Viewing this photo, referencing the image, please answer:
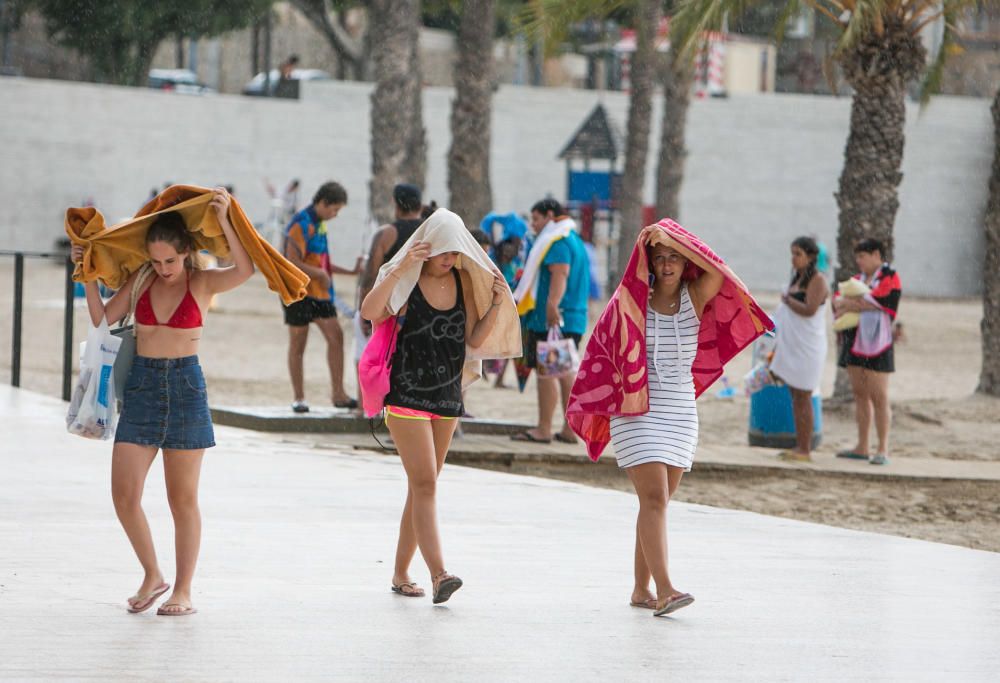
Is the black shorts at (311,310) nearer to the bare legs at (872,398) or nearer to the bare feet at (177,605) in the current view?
the bare legs at (872,398)

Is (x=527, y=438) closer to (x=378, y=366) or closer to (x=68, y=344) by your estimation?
(x=68, y=344)

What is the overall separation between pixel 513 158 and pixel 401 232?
2476 centimetres

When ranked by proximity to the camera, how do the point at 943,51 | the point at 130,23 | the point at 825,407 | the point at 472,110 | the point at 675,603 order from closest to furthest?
the point at 675,603, the point at 825,407, the point at 943,51, the point at 472,110, the point at 130,23

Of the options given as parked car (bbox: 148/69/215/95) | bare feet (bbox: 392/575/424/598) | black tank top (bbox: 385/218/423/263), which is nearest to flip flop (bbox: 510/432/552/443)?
black tank top (bbox: 385/218/423/263)

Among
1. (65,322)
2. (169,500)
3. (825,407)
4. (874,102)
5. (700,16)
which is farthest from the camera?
(700,16)

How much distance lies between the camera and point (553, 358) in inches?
411

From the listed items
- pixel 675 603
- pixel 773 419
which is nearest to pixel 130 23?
pixel 773 419

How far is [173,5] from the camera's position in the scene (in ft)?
125

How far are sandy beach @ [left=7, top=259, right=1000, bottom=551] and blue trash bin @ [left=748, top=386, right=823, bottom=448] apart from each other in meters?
0.88

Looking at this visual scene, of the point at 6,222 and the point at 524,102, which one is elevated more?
the point at 524,102

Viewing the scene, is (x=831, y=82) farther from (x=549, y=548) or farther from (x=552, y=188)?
(x=552, y=188)

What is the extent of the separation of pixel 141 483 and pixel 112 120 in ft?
89.8

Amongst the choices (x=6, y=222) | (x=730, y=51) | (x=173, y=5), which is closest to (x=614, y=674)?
(x=6, y=222)

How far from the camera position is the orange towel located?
17.3 feet
